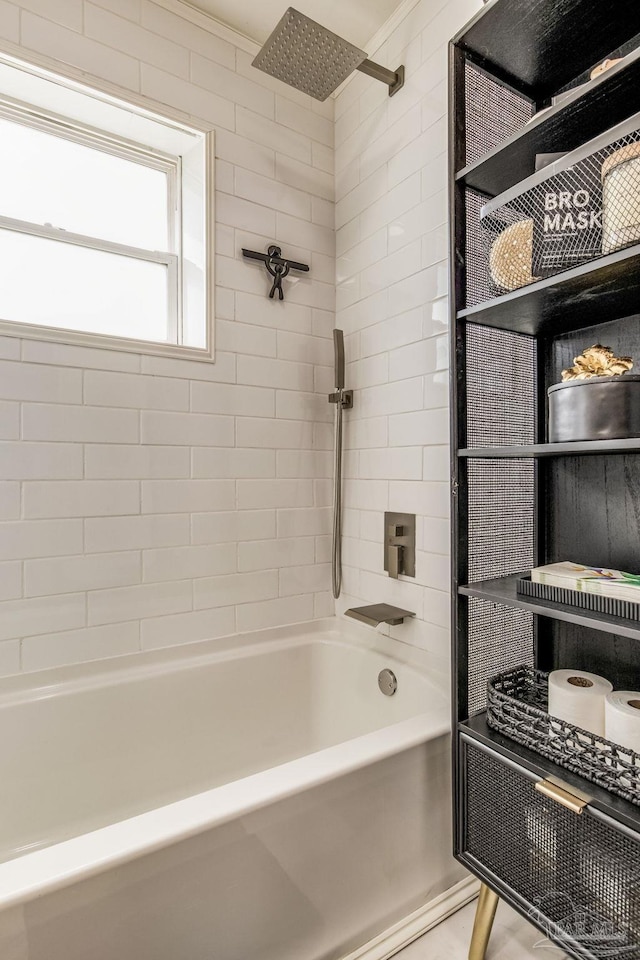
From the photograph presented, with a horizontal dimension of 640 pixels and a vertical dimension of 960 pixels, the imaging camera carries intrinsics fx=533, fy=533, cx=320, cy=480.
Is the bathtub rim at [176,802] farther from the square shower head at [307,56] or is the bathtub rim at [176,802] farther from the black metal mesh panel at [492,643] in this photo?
the square shower head at [307,56]

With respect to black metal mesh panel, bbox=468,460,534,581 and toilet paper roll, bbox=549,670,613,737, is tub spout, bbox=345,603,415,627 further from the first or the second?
toilet paper roll, bbox=549,670,613,737

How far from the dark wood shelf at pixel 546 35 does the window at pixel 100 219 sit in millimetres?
Result: 1011

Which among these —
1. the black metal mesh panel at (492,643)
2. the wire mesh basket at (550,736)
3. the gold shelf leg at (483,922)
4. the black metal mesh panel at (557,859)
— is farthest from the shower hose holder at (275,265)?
the gold shelf leg at (483,922)

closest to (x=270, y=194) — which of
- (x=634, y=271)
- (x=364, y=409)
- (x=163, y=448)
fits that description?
(x=364, y=409)

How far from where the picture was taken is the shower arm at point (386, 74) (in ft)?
5.61

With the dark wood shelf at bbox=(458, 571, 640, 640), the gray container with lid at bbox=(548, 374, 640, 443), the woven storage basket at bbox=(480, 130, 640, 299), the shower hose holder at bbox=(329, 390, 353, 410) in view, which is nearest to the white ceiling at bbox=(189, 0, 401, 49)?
the woven storage basket at bbox=(480, 130, 640, 299)

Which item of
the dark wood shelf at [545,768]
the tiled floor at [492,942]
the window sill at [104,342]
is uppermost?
the window sill at [104,342]

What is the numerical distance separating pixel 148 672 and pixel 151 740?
21 cm

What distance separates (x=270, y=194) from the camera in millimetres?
2000

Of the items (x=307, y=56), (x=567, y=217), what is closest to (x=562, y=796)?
(x=567, y=217)

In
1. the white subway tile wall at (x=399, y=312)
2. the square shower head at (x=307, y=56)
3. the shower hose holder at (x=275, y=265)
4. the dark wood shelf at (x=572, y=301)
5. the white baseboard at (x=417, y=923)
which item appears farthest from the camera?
the shower hose holder at (x=275, y=265)

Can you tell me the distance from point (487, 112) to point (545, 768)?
4.82ft

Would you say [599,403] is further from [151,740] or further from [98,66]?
[98,66]

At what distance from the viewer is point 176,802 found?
3.95ft
